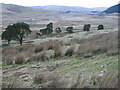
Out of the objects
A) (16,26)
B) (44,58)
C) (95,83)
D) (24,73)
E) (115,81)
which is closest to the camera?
(115,81)

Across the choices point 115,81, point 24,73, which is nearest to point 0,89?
point 24,73

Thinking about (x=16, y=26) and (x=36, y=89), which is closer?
(x=36, y=89)

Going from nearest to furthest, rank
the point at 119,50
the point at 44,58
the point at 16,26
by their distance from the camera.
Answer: the point at 119,50 < the point at 44,58 < the point at 16,26

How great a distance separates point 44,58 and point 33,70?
179 centimetres

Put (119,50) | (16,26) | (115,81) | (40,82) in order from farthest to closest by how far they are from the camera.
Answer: (16,26), (119,50), (40,82), (115,81)

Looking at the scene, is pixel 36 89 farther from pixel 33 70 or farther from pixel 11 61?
pixel 11 61

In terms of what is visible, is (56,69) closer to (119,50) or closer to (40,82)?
(40,82)

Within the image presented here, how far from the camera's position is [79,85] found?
431 cm

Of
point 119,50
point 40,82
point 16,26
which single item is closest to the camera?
point 40,82

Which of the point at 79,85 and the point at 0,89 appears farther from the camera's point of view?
the point at 0,89

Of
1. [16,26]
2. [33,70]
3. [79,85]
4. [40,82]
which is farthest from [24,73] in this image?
[16,26]

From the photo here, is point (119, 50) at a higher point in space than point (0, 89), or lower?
higher

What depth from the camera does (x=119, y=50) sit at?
25.4 ft

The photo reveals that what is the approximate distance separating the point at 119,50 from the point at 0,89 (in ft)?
15.2
